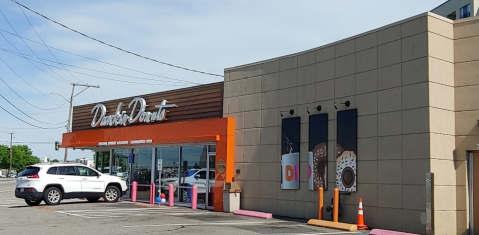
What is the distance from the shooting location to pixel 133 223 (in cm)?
1477

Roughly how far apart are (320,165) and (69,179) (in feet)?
34.9

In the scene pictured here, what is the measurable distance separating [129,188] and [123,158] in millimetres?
1721

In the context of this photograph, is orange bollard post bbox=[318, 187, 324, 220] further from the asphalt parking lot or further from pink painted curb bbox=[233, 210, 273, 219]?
pink painted curb bbox=[233, 210, 273, 219]

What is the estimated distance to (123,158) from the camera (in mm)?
27062

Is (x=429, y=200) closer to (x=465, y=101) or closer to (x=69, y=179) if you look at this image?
(x=465, y=101)

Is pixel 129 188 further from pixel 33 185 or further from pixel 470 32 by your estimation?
pixel 470 32

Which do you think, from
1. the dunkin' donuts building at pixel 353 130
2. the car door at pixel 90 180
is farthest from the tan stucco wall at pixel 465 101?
the car door at pixel 90 180

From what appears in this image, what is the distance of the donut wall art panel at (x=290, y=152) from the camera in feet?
58.9

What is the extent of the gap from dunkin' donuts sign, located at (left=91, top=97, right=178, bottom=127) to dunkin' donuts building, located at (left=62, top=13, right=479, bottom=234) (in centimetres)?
71

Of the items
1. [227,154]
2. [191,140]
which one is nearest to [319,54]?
[227,154]

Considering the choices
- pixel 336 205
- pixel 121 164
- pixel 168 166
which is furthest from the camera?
pixel 121 164

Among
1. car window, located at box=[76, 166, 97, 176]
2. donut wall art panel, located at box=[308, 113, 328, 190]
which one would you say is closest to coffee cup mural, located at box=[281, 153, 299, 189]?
donut wall art panel, located at box=[308, 113, 328, 190]

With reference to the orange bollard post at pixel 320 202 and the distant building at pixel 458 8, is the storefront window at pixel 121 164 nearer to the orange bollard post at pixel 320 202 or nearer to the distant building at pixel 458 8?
the orange bollard post at pixel 320 202

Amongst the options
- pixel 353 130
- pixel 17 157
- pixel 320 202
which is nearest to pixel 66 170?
pixel 320 202
